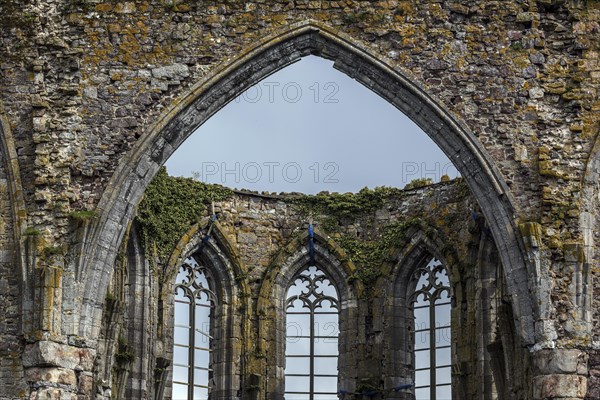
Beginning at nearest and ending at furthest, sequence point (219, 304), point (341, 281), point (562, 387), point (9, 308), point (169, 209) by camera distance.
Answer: point (562, 387) < point (9, 308) < point (169, 209) < point (219, 304) < point (341, 281)

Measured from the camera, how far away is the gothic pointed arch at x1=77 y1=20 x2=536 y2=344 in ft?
91.8

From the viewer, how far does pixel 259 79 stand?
28.8 meters

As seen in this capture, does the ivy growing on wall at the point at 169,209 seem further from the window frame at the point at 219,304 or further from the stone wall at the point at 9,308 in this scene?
the stone wall at the point at 9,308

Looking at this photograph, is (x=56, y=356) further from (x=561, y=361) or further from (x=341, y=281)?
(x=341, y=281)

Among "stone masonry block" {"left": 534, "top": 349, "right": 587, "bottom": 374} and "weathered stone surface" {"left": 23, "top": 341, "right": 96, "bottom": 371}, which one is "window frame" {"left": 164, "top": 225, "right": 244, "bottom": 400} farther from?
"stone masonry block" {"left": 534, "top": 349, "right": 587, "bottom": 374}

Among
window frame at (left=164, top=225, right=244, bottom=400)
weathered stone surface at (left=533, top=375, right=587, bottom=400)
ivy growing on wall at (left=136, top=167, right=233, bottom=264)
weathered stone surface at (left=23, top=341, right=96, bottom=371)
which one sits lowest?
weathered stone surface at (left=533, top=375, right=587, bottom=400)

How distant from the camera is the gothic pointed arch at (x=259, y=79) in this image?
28.0m

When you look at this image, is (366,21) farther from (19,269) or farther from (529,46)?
(19,269)

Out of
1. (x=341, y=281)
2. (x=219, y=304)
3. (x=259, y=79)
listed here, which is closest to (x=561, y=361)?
(x=259, y=79)

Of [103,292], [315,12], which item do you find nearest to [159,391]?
[103,292]

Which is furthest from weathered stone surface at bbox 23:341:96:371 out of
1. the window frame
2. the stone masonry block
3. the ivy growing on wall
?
the stone masonry block

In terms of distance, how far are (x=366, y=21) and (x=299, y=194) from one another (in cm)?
573

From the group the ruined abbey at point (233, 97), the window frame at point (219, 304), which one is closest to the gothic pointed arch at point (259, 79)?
the ruined abbey at point (233, 97)

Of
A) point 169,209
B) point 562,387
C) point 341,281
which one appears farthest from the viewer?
point 341,281
